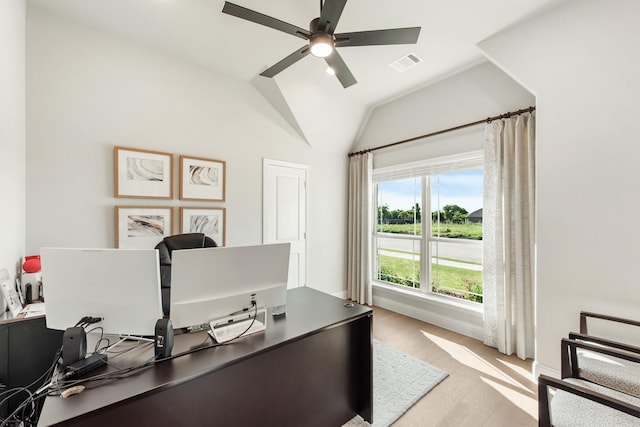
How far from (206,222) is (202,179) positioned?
0.50 metres

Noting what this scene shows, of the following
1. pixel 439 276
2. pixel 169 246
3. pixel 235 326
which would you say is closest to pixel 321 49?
pixel 235 326

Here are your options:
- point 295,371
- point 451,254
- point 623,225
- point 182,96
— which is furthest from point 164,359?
point 451,254

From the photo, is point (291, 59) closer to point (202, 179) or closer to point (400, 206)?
point (202, 179)

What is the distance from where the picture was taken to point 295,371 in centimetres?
150

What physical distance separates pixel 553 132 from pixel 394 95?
2.09 metres

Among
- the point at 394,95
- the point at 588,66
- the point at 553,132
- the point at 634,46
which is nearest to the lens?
the point at 634,46

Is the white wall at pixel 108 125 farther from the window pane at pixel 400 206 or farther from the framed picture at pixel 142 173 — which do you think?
the window pane at pixel 400 206

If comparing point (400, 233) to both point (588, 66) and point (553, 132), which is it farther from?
point (588, 66)

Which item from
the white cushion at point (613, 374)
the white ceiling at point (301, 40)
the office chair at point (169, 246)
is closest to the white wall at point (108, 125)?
the white ceiling at point (301, 40)

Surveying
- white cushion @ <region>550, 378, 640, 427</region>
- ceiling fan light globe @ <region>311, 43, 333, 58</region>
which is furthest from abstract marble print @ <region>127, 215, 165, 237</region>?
white cushion @ <region>550, 378, 640, 427</region>

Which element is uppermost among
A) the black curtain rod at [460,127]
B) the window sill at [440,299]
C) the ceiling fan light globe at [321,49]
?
the ceiling fan light globe at [321,49]

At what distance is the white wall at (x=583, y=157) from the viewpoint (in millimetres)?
1896

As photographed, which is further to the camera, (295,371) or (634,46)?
(634,46)

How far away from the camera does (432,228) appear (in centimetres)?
365
